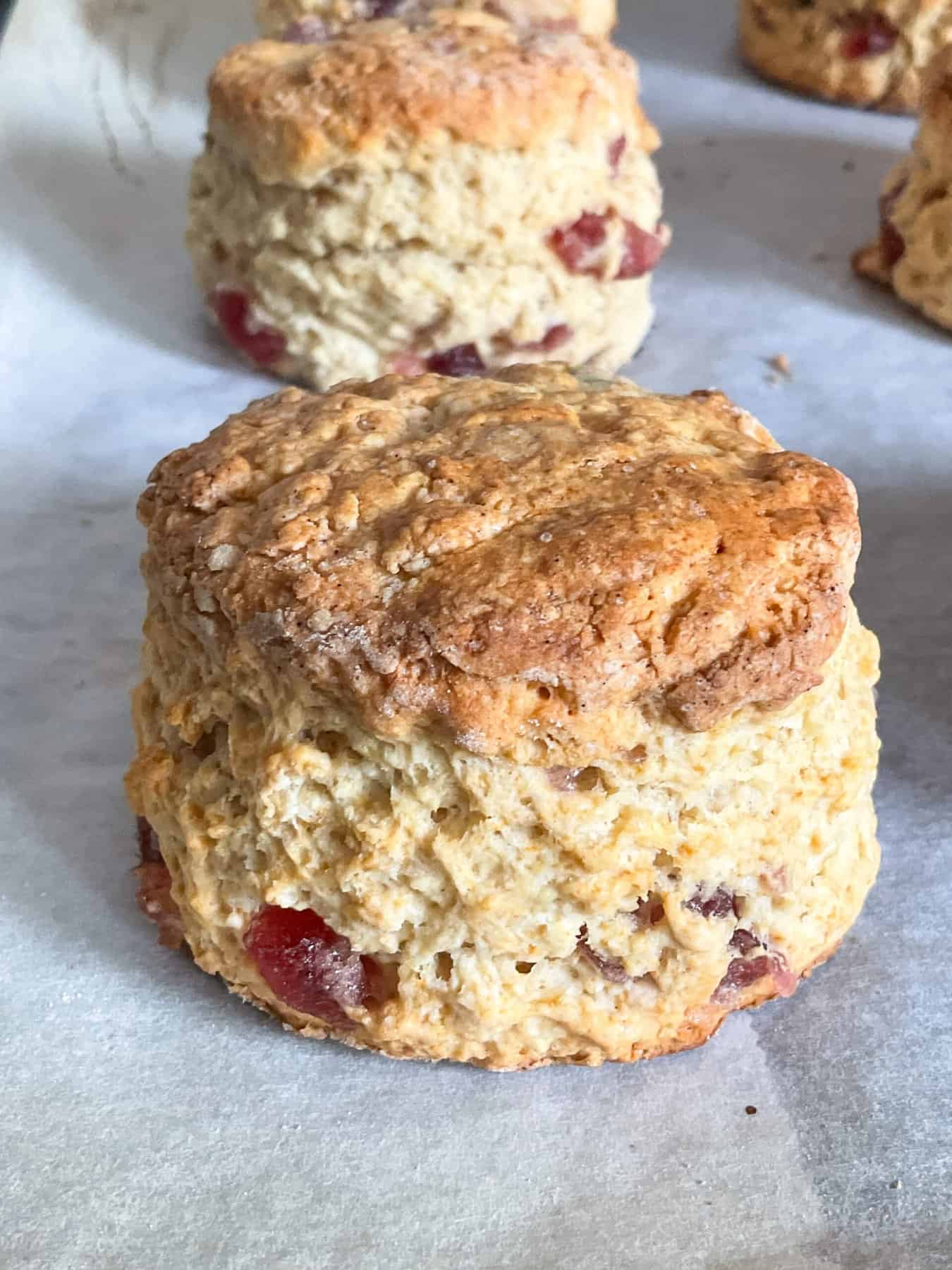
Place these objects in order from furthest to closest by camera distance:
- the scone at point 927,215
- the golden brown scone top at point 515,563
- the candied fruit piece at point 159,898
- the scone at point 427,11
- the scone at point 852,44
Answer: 1. the scone at point 852,44
2. the scone at point 427,11
3. the scone at point 927,215
4. the candied fruit piece at point 159,898
5. the golden brown scone top at point 515,563

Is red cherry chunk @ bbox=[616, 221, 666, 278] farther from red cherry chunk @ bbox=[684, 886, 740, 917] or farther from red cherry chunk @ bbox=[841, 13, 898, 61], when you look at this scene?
red cherry chunk @ bbox=[684, 886, 740, 917]

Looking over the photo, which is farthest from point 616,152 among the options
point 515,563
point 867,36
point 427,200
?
point 515,563

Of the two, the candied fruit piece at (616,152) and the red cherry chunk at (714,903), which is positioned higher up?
the candied fruit piece at (616,152)

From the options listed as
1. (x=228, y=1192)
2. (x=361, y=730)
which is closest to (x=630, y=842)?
(x=361, y=730)

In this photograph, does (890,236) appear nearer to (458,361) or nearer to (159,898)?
(458,361)

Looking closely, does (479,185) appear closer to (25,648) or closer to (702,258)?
(702,258)

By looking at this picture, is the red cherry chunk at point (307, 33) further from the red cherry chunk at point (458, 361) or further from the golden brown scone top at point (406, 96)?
the red cherry chunk at point (458, 361)

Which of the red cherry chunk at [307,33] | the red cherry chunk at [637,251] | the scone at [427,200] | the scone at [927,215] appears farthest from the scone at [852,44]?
the red cherry chunk at [307,33]
